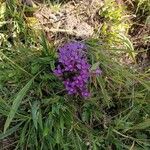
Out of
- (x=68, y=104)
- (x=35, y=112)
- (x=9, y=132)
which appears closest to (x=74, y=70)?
(x=68, y=104)

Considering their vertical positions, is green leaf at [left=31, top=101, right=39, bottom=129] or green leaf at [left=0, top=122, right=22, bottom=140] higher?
green leaf at [left=31, top=101, right=39, bottom=129]

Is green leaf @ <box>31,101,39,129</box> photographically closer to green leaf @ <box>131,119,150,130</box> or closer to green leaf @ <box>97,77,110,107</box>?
green leaf @ <box>97,77,110,107</box>

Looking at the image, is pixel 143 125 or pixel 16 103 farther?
pixel 143 125

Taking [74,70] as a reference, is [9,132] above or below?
below

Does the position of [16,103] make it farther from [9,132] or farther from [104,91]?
→ [104,91]

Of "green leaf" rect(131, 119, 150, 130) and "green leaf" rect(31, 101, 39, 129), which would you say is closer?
"green leaf" rect(31, 101, 39, 129)

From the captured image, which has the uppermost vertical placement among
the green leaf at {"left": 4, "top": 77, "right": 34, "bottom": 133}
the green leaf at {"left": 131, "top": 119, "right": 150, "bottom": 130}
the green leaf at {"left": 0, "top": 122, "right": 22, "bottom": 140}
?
the green leaf at {"left": 4, "top": 77, "right": 34, "bottom": 133}

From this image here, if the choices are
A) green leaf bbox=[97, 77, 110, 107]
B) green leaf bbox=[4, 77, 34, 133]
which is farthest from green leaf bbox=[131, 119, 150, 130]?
green leaf bbox=[4, 77, 34, 133]

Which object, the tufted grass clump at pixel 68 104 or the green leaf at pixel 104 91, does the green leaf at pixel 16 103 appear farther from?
the green leaf at pixel 104 91

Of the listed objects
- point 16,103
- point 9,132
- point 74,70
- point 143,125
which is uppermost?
point 74,70

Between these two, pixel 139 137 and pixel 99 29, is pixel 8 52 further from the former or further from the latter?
pixel 139 137
